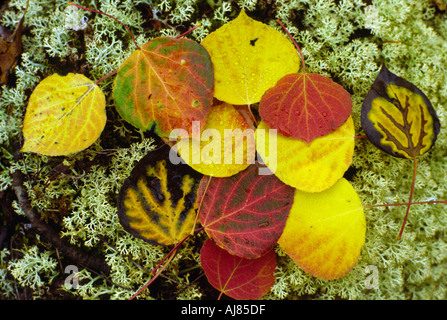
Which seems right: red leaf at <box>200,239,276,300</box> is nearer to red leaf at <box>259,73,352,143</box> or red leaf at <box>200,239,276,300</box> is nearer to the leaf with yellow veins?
the leaf with yellow veins

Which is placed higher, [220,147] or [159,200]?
[220,147]

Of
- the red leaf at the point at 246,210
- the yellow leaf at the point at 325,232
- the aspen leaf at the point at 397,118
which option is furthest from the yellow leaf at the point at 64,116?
the aspen leaf at the point at 397,118

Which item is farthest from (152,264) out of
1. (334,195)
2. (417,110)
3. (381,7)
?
(381,7)

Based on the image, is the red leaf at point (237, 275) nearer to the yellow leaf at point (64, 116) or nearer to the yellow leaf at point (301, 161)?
the yellow leaf at point (301, 161)

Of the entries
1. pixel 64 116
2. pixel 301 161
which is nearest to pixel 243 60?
pixel 301 161

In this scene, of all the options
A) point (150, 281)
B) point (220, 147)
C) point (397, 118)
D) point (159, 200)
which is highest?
point (397, 118)

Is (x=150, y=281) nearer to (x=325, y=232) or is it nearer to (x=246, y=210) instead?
(x=246, y=210)

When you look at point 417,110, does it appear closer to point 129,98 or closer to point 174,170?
point 174,170

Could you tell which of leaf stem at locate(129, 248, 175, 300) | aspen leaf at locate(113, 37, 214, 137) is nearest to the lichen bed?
leaf stem at locate(129, 248, 175, 300)
